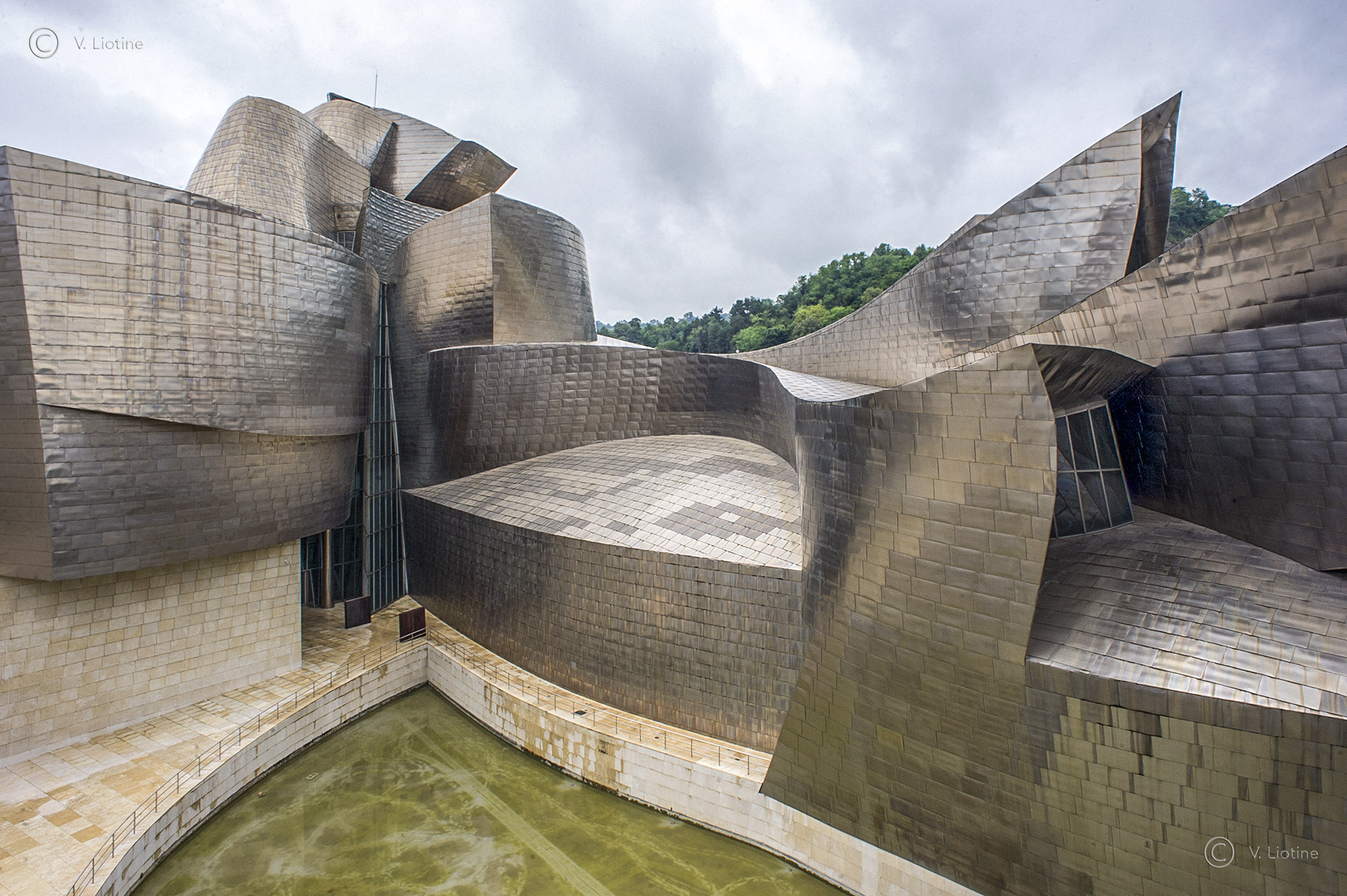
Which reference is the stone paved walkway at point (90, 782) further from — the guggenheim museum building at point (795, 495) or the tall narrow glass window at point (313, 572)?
the tall narrow glass window at point (313, 572)

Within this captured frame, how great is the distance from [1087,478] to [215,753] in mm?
13101

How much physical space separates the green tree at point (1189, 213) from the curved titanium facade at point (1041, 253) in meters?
38.2

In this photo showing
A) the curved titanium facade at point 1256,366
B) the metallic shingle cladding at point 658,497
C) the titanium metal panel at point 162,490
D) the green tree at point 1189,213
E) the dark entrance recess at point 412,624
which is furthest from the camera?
the green tree at point 1189,213

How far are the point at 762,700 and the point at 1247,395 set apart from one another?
692 cm

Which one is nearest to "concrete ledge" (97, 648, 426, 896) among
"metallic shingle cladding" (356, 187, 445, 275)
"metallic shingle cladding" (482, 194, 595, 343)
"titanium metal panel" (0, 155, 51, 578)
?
"titanium metal panel" (0, 155, 51, 578)

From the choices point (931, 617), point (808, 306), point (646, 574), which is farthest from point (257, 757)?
point (808, 306)

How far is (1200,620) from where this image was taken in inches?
228

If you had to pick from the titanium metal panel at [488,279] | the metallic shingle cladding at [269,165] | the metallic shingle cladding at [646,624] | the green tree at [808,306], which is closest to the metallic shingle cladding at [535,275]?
the titanium metal panel at [488,279]

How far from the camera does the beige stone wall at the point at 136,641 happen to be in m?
9.38

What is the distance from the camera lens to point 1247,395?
6504mm

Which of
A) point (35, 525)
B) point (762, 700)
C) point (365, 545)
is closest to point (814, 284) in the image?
point (365, 545)

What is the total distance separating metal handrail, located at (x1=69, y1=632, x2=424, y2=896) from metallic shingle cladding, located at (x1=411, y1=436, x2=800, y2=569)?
3.54 m

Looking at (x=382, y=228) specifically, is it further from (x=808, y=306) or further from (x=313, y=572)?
(x=808, y=306)

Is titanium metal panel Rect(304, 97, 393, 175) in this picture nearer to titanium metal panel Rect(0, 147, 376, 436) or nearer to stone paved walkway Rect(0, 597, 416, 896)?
titanium metal panel Rect(0, 147, 376, 436)
